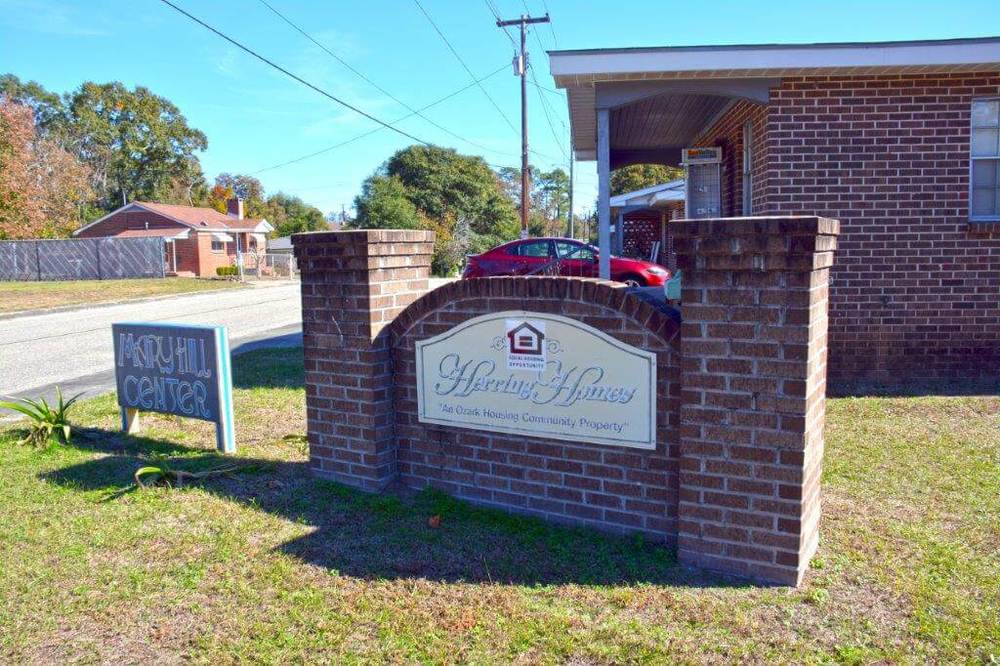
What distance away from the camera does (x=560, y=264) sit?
14625mm

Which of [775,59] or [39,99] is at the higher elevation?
[39,99]

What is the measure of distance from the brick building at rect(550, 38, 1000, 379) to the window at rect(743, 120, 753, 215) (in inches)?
28.0

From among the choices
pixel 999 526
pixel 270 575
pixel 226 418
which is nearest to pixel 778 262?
pixel 999 526

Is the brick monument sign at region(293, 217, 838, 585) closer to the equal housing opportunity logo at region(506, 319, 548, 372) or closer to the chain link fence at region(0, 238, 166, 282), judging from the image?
the equal housing opportunity logo at region(506, 319, 548, 372)

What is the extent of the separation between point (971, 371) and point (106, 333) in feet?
47.3

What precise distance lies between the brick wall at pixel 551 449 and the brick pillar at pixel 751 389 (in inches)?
9.3

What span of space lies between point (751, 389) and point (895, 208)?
5.70 metres

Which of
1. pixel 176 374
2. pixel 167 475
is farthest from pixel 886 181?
pixel 167 475

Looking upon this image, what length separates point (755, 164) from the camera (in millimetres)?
8898

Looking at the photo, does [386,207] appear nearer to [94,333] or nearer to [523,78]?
[523,78]

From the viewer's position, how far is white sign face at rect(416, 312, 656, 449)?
4082mm

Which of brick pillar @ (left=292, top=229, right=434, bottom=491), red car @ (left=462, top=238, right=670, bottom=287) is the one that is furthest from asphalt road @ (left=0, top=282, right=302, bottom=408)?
brick pillar @ (left=292, top=229, right=434, bottom=491)

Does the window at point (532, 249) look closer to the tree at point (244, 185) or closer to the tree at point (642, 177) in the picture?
the tree at point (642, 177)

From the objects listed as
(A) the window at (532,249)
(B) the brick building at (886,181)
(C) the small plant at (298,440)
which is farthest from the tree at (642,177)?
(C) the small plant at (298,440)
